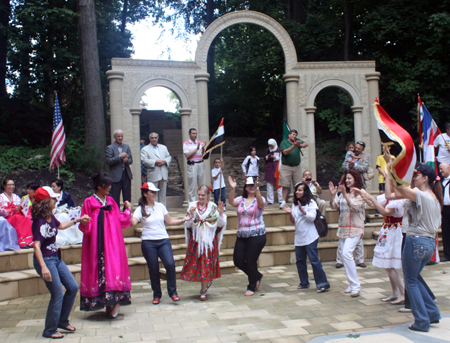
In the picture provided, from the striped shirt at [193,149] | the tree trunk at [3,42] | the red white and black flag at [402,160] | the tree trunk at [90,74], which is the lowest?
the red white and black flag at [402,160]

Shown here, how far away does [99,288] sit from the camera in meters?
5.31

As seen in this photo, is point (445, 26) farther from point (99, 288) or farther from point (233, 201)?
point (99, 288)

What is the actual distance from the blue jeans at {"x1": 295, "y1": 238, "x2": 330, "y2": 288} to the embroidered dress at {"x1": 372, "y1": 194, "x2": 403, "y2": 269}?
1.01 meters

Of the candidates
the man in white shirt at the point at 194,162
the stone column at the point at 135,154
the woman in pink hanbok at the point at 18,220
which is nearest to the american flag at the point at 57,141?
the stone column at the point at 135,154

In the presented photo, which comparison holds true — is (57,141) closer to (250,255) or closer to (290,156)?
(290,156)

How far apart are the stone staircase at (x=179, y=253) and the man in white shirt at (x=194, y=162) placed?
2.60 ft

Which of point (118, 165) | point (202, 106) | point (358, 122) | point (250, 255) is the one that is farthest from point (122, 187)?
point (358, 122)

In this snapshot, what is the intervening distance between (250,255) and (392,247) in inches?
80.0

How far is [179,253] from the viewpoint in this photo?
8359mm

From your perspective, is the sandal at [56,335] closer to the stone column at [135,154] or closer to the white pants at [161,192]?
the white pants at [161,192]

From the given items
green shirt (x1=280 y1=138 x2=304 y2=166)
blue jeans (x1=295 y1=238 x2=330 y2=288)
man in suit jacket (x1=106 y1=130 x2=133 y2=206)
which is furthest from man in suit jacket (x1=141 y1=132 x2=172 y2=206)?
blue jeans (x1=295 y1=238 x2=330 y2=288)

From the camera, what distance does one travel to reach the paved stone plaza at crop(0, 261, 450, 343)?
4.70 m

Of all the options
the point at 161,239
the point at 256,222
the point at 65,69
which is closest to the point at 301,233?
the point at 256,222

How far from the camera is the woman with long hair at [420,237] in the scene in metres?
4.66
